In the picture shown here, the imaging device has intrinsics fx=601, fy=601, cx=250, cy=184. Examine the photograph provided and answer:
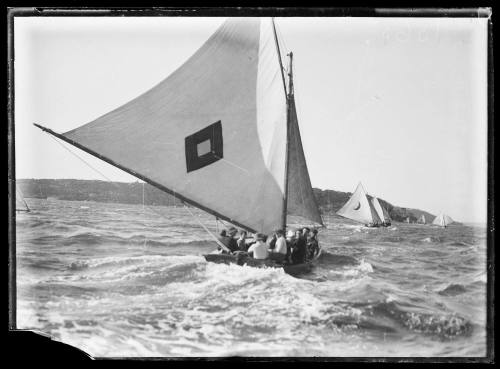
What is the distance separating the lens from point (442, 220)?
20.6 feet

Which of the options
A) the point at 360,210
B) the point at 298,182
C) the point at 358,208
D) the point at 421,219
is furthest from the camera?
the point at 298,182

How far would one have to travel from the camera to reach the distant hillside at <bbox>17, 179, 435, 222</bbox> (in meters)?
6.28

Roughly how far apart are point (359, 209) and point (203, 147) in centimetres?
174

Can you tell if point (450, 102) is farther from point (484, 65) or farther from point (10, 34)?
point (10, 34)

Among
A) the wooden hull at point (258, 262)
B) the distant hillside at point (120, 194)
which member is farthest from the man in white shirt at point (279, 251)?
the distant hillside at point (120, 194)

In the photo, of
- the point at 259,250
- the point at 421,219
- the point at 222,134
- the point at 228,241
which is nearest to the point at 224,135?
the point at 222,134

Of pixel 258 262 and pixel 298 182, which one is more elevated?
pixel 298 182

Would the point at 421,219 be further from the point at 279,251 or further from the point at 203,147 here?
the point at 203,147

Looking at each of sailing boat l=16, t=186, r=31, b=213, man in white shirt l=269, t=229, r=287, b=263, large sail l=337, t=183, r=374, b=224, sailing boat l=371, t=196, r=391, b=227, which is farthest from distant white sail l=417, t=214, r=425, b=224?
sailing boat l=16, t=186, r=31, b=213

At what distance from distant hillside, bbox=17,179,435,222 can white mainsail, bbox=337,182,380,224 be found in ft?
0.26

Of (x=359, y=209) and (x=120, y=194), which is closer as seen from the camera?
(x=359, y=209)

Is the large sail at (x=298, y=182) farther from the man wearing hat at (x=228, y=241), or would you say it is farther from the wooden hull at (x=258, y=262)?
the man wearing hat at (x=228, y=241)

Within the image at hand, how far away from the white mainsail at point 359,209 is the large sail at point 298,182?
31 centimetres

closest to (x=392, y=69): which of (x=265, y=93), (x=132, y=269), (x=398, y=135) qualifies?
(x=398, y=135)
